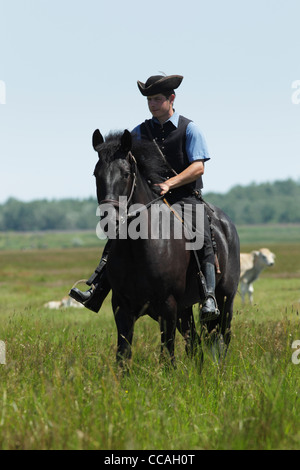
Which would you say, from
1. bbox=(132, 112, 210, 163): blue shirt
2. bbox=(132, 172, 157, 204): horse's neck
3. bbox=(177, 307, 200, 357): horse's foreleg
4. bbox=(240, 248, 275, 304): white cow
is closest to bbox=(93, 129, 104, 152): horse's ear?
bbox=(132, 172, 157, 204): horse's neck

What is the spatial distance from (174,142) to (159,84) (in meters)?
0.68

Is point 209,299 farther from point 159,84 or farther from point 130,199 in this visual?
point 159,84

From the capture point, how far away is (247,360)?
6.51 m

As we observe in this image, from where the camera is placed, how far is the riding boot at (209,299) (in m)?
6.38

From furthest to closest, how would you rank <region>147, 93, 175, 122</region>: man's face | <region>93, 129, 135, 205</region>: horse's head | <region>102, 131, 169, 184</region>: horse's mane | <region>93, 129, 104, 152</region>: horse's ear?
<region>147, 93, 175, 122</region>: man's face → <region>102, 131, 169, 184</region>: horse's mane → <region>93, 129, 104, 152</region>: horse's ear → <region>93, 129, 135, 205</region>: horse's head

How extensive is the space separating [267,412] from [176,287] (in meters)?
2.00

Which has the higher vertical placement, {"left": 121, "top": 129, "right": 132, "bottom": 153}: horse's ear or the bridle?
{"left": 121, "top": 129, "right": 132, "bottom": 153}: horse's ear

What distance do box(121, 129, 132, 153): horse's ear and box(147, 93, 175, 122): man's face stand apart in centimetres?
115

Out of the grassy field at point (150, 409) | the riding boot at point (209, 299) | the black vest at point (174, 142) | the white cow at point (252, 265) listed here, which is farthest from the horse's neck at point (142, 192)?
the white cow at point (252, 265)

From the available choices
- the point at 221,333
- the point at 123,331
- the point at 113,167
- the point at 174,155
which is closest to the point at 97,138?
the point at 113,167

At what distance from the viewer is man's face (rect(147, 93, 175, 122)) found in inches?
259

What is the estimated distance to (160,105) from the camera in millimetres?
6586

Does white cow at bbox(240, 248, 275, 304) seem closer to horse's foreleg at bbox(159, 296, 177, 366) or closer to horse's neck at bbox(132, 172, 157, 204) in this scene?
horse's foreleg at bbox(159, 296, 177, 366)

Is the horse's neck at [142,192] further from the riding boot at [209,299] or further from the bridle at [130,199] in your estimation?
the riding boot at [209,299]
